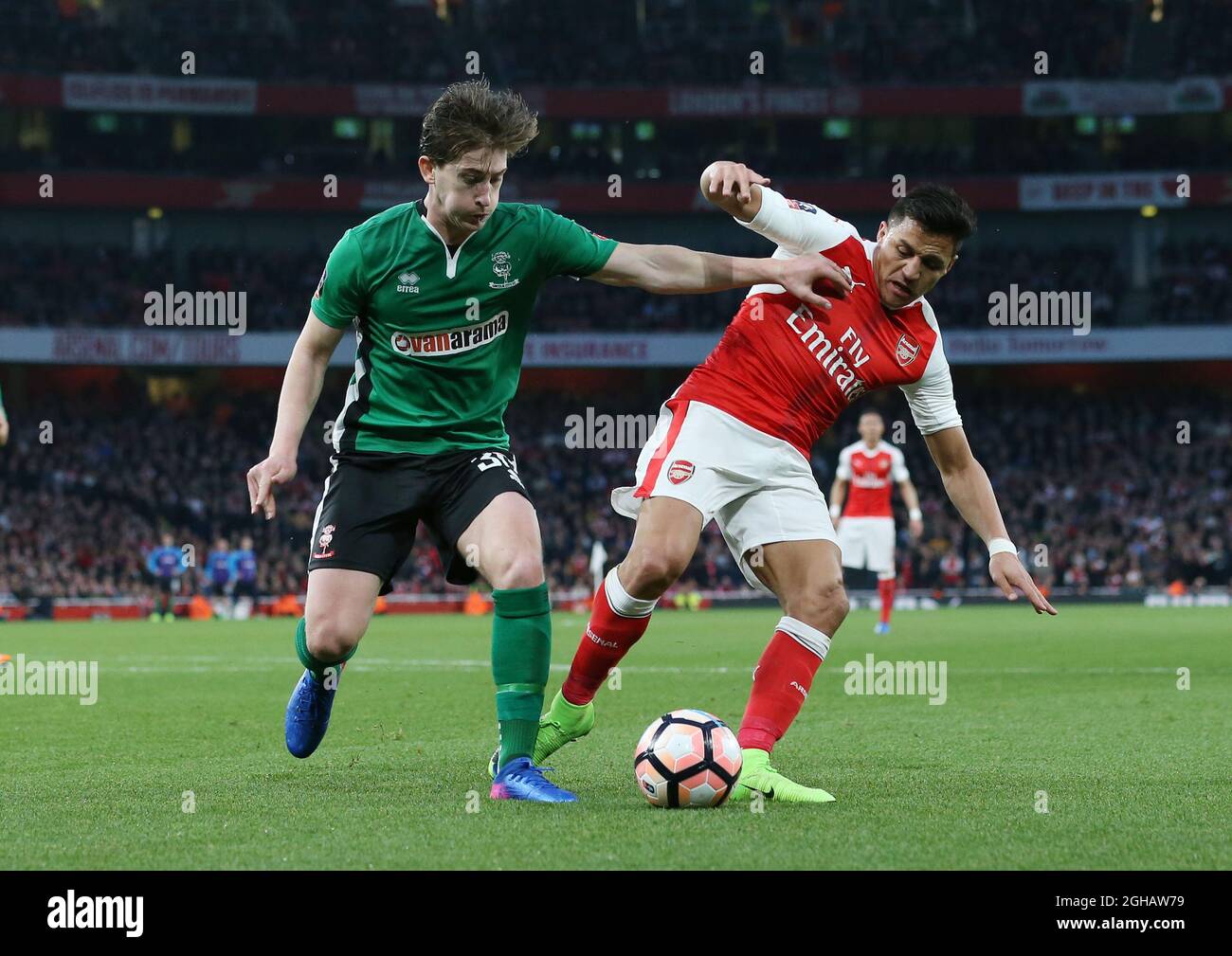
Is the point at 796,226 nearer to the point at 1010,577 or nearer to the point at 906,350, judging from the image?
the point at 906,350

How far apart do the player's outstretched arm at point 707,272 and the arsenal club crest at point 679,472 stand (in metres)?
0.65

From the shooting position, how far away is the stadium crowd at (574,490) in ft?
102

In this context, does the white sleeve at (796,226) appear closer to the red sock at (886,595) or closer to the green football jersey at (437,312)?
the green football jersey at (437,312)

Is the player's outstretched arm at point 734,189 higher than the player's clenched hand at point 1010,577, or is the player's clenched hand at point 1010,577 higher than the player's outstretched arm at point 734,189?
the player's outstretched arm at point 734,189

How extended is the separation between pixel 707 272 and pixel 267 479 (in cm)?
165

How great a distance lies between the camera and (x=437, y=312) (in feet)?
18.4

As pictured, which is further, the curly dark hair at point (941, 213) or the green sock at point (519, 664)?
the curly dark hair at point (941, 213)

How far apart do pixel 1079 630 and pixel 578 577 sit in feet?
45.6

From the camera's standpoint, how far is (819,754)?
6.83m

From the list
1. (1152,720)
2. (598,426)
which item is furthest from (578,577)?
(1152,720)

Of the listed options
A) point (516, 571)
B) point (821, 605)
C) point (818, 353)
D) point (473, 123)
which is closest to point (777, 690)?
point (821, 605)

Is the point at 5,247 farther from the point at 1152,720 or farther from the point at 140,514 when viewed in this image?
the point at 1152,720

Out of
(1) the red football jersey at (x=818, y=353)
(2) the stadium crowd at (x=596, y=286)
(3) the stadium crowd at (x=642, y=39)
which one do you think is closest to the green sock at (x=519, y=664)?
(1) the red football jersey at (x=818, y=353)

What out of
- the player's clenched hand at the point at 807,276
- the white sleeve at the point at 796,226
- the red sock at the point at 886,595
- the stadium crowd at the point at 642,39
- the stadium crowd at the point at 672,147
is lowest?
the red sock at the point at 886,595
